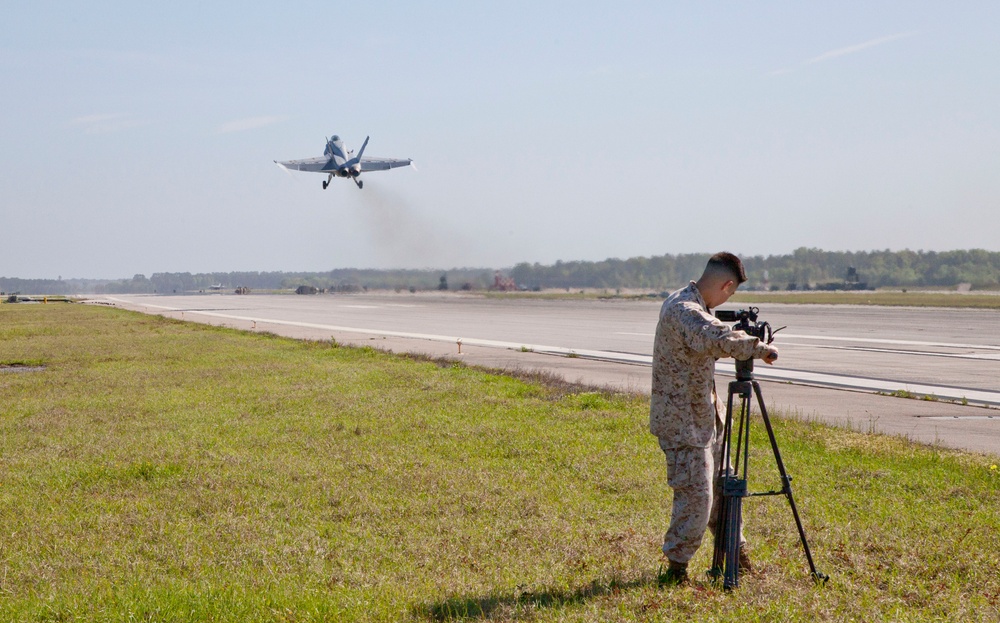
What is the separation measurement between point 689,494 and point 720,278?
1485 millimetres

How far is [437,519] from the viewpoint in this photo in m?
8.83

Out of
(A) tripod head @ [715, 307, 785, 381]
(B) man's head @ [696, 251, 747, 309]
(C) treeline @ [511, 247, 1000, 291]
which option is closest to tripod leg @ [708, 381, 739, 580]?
(A) tripod head @ [715, 307, 785, 381]

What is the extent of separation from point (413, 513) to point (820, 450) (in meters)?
5.98

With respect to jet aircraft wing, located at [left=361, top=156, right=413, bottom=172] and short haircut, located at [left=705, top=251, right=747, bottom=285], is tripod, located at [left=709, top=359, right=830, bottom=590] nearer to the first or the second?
short haircut, located at [left=705, top=251, right=747, bottom=285]

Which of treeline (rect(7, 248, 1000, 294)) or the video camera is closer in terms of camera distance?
the video camera

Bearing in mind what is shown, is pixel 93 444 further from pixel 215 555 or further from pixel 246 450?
pixel 215 555

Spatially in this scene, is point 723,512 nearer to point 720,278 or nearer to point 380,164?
point 720,278

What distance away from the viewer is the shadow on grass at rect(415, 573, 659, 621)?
6281mm

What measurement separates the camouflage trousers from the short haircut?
1.18 meters

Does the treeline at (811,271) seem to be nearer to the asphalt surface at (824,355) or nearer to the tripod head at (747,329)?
the asphalt surface at (824,355)

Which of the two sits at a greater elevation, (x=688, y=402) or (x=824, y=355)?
(x=688, y=402)

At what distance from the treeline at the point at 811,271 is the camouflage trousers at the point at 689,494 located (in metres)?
116

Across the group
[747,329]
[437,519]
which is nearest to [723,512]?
[747,329]

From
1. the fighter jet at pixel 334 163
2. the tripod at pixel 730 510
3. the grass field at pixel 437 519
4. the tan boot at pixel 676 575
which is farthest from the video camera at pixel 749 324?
the fighter jet at pixel 334 163
